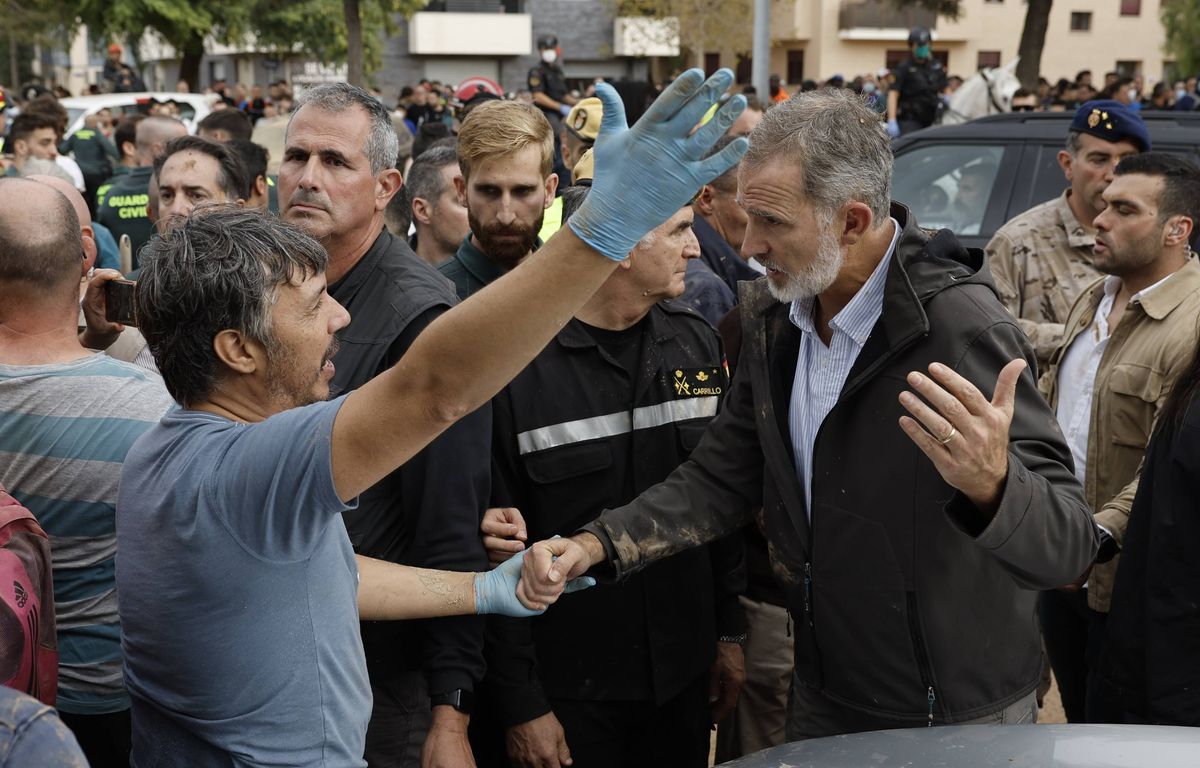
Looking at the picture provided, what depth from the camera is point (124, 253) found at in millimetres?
6535

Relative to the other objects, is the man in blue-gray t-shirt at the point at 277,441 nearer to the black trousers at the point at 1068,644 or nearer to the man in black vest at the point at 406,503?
the man in black vest at the point at 406,503

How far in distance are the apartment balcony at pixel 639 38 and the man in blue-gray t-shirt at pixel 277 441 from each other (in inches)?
1580

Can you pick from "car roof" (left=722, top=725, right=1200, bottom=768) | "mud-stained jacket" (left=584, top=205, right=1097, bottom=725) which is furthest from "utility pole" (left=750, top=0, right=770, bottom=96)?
"car roof" (left=722, top=725, right=1200, bottom=768)

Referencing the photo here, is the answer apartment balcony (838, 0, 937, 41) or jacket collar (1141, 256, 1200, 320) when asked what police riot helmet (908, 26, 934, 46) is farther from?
apartment balcony (838, 0, 937, 41)

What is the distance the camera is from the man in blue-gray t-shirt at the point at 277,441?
166cm

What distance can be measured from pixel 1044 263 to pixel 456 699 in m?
3.67

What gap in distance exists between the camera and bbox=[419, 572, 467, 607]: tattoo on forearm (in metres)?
2.59

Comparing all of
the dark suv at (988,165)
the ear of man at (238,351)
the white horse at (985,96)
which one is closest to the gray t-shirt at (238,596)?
the ear of man at (238,351)

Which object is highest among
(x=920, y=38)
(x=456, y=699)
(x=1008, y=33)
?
(x=1008, y=33)

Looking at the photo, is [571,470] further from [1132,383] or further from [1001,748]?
[1132,383]

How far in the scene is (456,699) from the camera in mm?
2670

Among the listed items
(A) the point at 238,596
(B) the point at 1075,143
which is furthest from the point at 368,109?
(B) the point at 1075,143

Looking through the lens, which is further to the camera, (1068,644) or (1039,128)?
(1039,128)

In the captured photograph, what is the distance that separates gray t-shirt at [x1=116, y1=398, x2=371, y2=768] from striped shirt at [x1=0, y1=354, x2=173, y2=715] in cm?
66
